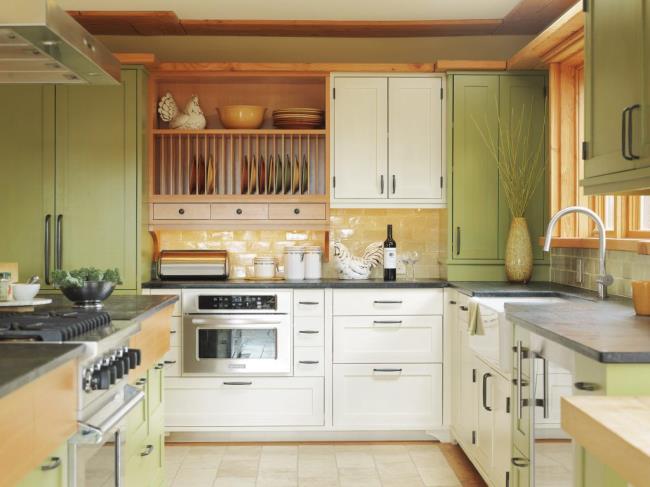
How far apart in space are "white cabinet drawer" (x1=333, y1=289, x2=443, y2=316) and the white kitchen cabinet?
0.59m

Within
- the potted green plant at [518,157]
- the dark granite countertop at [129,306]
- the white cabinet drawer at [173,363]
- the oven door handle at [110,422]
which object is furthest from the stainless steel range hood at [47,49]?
the potted green plant at [518,157]

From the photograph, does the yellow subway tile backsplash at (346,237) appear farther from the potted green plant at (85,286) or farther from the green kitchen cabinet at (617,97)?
the green kitchen cabinet at (617,97)

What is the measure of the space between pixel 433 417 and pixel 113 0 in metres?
3.17

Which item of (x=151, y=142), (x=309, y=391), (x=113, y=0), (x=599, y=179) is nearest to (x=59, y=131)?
(x=151, y=142)

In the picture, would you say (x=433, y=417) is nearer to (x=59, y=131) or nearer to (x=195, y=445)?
(x=195, y=445)

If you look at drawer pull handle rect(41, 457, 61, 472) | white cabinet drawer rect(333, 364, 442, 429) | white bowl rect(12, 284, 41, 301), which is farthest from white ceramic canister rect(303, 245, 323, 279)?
drawer pull handle rect(41, 457, 61, 472)

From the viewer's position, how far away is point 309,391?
4.59 metres

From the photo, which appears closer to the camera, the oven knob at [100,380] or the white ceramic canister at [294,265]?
the oven knob at [100,380]

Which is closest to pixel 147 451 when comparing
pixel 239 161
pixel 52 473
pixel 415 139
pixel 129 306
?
pixel 129 306

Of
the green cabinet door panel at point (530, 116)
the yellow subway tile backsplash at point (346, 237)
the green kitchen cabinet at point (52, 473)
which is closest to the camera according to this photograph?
the green kitchen cabinet at point (52, 473)

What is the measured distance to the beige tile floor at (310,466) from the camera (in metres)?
3.86

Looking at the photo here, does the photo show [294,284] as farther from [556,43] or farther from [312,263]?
[556,43]

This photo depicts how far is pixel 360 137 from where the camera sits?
4.83 metres

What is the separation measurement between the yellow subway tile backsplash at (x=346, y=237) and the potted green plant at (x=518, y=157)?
1.98 ft
